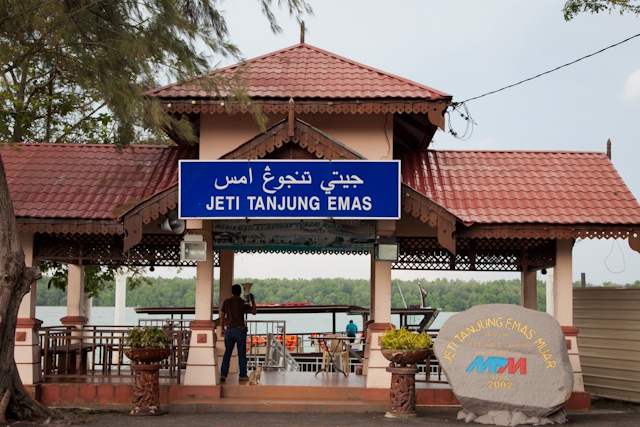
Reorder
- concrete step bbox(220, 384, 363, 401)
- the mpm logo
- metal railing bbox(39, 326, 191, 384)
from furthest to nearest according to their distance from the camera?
metal railing bbox(39, 326, 191, 384), concrete step bbox(220, 384, 363, 401), the mpm logo

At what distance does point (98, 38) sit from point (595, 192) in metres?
8.25

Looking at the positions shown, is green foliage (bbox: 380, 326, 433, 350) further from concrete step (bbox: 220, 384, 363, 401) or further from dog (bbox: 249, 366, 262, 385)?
dog (bbox: 249, 366, 262, 385)

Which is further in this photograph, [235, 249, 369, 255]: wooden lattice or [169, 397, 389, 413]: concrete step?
[235, 249, 369, 255]: wooden lattice

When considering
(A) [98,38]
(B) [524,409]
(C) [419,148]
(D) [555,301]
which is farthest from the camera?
(C) [419,148]

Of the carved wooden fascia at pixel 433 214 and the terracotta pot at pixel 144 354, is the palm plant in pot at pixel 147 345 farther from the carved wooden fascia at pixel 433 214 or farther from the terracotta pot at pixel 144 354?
the carved wooden fascia at pixel 433 214

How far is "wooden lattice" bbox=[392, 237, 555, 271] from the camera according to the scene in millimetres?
13641

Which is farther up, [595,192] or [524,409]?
[595,192]

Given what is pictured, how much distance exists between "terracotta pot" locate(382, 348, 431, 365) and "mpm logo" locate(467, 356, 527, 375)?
741mm

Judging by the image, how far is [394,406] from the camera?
11.1 m

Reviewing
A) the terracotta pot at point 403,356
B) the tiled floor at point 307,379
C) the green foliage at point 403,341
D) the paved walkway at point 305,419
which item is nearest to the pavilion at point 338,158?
the tiled floor at point 307,379

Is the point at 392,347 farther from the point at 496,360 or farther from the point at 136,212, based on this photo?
the point at 136,212

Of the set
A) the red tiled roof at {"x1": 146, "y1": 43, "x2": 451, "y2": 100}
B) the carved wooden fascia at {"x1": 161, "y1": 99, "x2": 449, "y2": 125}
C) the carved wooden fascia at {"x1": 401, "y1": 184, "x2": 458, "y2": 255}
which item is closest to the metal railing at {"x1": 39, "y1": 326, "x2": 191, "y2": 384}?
the carved wooden fascia at {"x1": 161, "y1": 99, "x2": 449, "y2": 125}

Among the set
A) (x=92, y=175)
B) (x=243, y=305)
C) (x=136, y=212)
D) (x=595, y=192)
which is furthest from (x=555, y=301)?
(x=92, y=175)

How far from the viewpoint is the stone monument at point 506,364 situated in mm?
10609
